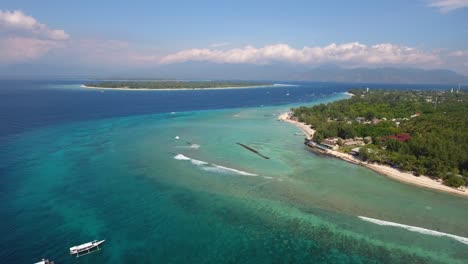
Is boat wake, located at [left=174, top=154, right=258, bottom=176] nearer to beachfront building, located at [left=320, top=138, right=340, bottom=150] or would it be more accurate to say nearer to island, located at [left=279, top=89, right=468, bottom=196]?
island, located at [left=279, top=89, right=468, bottom=196]

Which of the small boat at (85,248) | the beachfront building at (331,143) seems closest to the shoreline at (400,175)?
the beachfront building at (331,143)

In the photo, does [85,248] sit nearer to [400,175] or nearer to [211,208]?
[211,208]

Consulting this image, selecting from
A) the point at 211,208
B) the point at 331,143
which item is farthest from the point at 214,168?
the point at 331,143

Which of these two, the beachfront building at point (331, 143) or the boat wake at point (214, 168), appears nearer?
the boat wake at point (214, 168)

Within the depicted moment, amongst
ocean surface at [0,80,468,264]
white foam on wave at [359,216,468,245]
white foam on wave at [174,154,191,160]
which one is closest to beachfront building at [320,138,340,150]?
ocean surface at [0,80,468,264]

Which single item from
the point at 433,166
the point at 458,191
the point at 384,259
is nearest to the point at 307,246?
the point at 384,259

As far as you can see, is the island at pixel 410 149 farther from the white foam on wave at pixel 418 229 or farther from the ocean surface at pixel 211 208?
the white foam on wave at pixel 418 229
